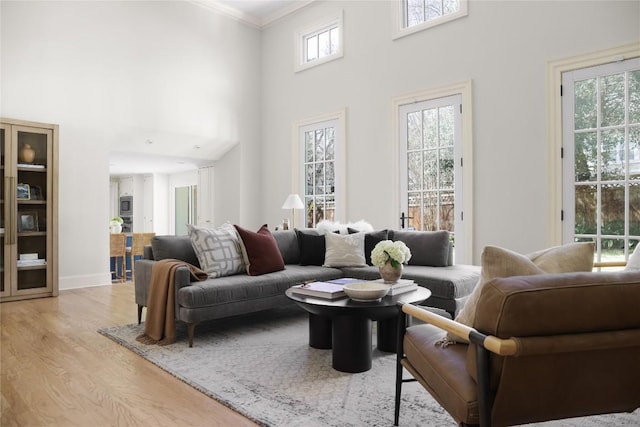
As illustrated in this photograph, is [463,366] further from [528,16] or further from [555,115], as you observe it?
[528,16]

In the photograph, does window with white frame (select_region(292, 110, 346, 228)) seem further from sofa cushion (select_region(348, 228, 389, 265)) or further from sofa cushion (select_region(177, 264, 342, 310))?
sofa cushion (select_region(177, 264, 342, 310))

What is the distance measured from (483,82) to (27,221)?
17.9ft

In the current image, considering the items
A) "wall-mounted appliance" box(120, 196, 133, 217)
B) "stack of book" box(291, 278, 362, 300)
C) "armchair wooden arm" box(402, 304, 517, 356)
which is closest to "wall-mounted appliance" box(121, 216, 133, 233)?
"wall-mounted appliance" box(120, 196, 133, 217)

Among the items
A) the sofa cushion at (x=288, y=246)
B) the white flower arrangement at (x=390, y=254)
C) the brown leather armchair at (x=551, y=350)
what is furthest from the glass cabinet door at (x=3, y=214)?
the brown leather armchair at (x=551, y=350)

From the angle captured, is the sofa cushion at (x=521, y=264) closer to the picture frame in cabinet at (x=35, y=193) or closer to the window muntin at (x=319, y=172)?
the window muntin at (x=319, y=172)

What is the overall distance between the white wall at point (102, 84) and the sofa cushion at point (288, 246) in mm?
2844

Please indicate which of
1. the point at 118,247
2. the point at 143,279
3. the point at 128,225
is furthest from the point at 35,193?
the point at 128,225

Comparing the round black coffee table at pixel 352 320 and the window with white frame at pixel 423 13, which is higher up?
the window with white frame at pixel 423 13

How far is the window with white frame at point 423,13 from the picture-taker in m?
5.26

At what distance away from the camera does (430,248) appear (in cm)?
433

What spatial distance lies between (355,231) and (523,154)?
76.5 inches

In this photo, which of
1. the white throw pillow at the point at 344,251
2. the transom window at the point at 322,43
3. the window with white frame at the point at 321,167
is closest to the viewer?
the white throw pillow at the point at 344,251

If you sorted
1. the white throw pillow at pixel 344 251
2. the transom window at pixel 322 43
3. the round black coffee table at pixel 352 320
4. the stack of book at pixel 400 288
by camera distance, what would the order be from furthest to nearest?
the transom window at pixel 322 43
the white throw pillow at pixel 344 251
the stack of book at pixel 400 288
the round black coffee table at pixel 352 320

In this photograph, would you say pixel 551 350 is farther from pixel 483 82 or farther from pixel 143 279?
pixel 483 82
